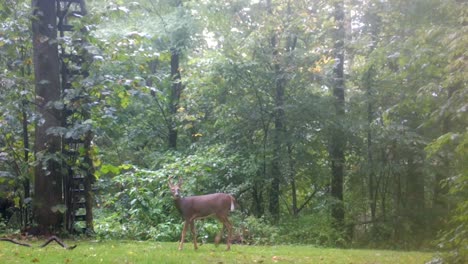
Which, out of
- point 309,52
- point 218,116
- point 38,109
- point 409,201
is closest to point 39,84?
point 38,109

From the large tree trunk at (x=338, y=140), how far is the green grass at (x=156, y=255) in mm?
6264

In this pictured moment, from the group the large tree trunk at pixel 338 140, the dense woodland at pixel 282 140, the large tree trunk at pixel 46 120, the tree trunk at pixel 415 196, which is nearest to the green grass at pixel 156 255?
the large tree trunk at pixel 46 120

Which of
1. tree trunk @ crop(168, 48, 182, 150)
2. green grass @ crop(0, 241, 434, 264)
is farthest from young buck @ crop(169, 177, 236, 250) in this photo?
tree trunk @ crop(168, 48, 182, 150)

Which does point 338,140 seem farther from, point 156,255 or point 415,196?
point 156,255

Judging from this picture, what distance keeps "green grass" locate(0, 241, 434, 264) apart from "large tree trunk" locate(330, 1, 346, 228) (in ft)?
20.6

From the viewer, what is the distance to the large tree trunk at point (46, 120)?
34.9 ft

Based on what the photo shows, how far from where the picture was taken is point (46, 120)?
419 inches

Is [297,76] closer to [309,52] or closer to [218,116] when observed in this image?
[309,52]

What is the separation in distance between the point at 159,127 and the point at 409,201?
409 inches

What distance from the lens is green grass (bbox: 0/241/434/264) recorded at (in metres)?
7.79

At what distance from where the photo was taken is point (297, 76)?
54.1 ft

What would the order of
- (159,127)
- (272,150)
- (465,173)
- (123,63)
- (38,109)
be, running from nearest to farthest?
(465,173) → (38,109) → (123,63) → (272,150) → (159,127)

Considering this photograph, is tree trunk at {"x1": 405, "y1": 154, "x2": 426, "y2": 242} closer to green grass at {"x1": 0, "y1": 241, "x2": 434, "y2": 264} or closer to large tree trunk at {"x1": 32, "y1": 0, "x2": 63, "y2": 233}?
green grass at {"x1": 0, "y1": 241, "x2": 434, "y2": 264}

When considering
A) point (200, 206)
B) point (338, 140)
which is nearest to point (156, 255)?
point (200, 206)
